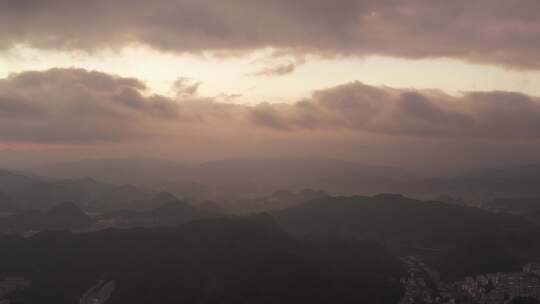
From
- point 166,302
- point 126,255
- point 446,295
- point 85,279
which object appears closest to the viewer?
point 166,302

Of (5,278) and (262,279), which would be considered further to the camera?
(5,278)

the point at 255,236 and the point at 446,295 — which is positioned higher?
the point at 255,236

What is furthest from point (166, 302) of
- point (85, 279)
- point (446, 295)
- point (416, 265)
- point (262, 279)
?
point (416, 265)

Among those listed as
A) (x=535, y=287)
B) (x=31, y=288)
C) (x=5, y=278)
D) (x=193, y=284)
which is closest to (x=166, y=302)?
(x=193, y=284)

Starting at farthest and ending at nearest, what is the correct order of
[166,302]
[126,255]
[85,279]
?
[126,255], [85,279], [166,302]

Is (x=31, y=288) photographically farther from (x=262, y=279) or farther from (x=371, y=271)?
(x=371, y=271)

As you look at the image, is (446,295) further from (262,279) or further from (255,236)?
(255,236)
